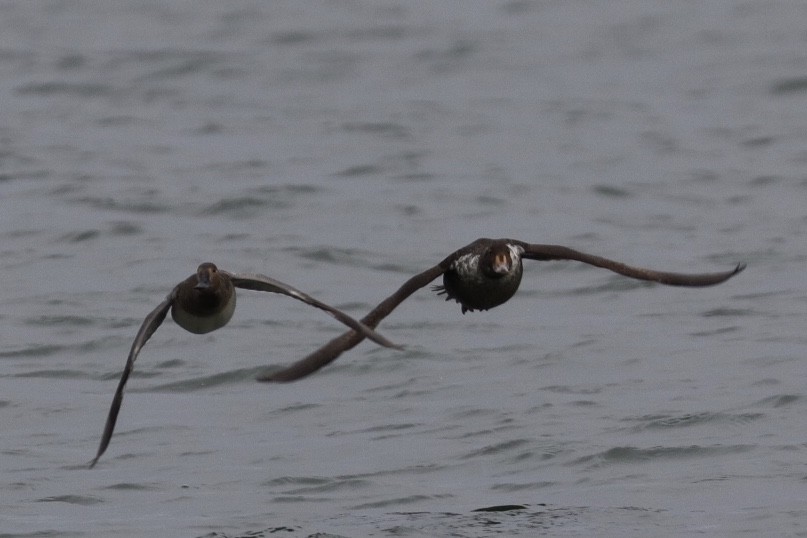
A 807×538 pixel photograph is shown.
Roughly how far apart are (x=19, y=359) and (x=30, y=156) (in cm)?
871

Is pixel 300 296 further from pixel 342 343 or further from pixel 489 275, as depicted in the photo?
pixel 489 275

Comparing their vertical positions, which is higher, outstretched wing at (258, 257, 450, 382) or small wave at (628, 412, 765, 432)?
outstretched wing at (258, 257, 450, 382)

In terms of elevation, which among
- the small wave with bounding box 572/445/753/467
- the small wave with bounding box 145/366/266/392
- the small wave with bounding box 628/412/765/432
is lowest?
the small wave with bounding box 572/445/753/467

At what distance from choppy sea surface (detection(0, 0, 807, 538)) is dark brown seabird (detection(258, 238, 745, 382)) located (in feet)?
3.82

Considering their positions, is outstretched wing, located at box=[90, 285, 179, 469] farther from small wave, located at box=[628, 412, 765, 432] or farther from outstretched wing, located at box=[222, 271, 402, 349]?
small wave, located at box=[628, 412, 765, 432]

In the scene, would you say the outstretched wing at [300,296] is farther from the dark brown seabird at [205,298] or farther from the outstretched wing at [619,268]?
the outstretched wing at [619,268]

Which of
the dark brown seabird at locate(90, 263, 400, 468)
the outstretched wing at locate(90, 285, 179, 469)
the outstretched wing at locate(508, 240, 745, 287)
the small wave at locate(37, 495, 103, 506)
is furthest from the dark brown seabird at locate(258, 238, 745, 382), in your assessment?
the small wave at locate(37, 495, 103, 506)

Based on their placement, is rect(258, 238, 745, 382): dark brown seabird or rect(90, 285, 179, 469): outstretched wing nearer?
rect(90, 285, 179, 469): outstretched wing

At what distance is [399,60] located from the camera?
95.0 ft

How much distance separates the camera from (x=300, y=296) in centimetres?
961

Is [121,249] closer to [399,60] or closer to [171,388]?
[171,388]

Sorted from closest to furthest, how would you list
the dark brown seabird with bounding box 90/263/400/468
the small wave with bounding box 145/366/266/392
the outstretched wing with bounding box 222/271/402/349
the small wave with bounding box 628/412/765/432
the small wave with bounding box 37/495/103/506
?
the outstretched wing with bounding box 222/271/402/349
the dark brown seabird with bounding box 90/263/400/468
the small wave with bounding box 37/495/103/506
the small wave with bounding box 628/412/765/432
the small wave with bounding box 145/366/266/392

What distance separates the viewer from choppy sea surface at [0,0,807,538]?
11.5 m

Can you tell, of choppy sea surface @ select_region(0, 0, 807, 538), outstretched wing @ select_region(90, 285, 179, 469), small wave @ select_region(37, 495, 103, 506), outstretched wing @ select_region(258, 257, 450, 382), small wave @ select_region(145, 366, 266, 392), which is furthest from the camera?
small wave @ select_region(145, 366, 266, 392)
